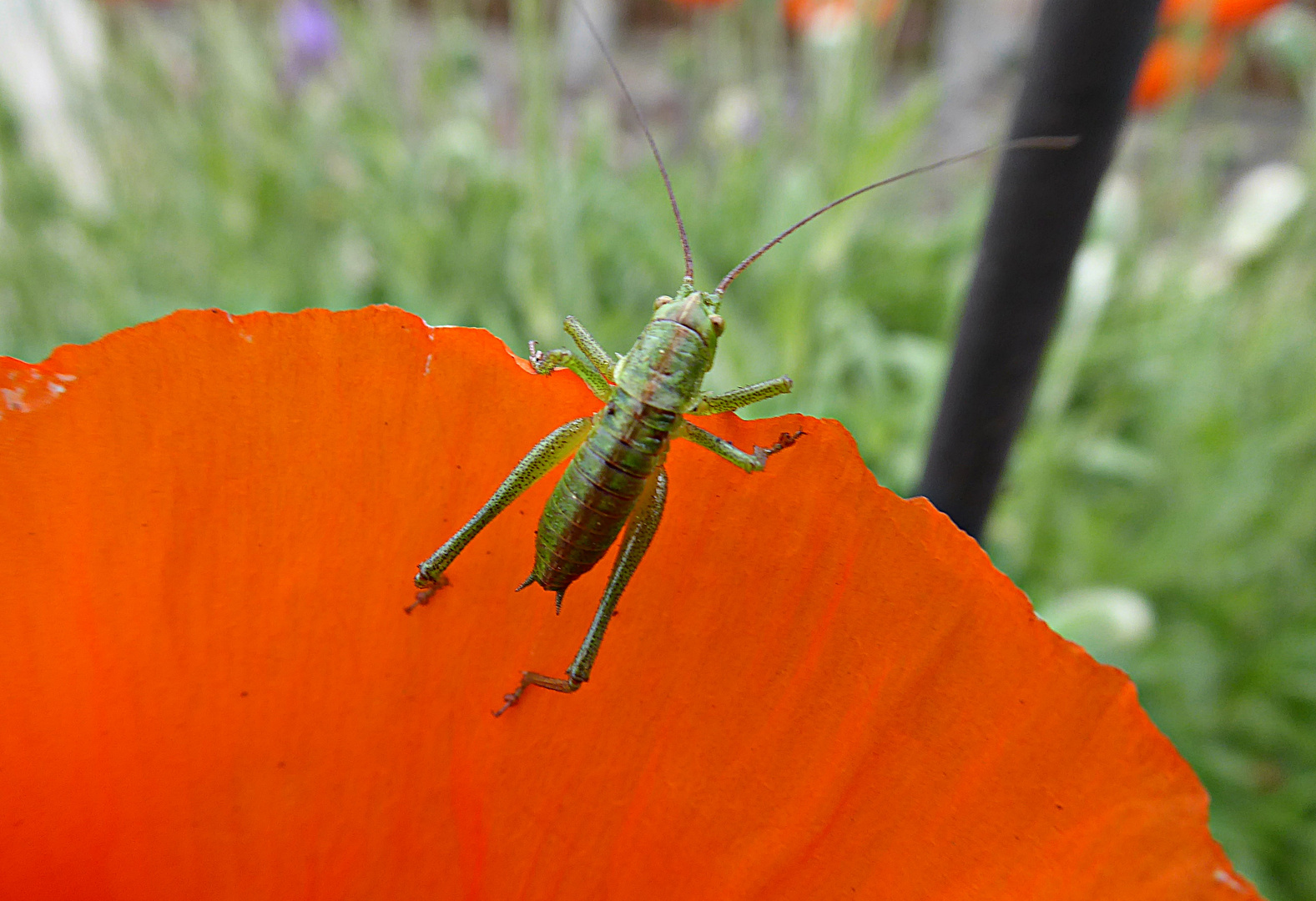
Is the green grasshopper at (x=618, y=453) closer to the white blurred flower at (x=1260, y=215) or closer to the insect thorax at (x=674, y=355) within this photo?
the insect thorax at (x=674, y=355)

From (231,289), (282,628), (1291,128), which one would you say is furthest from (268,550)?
(1291,128)

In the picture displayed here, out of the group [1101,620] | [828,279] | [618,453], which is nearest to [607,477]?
[618,453]

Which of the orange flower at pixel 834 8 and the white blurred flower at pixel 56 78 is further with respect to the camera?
the white blurred flower at pixel 56 78

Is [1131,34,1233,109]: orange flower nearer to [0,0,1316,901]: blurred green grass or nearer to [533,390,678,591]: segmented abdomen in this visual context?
[0,0,1316,901]: blurred green grass

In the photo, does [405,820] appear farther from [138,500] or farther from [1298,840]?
[1298,840]

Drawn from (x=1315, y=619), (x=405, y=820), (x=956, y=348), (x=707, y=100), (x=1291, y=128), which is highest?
(x=1291, y=128)

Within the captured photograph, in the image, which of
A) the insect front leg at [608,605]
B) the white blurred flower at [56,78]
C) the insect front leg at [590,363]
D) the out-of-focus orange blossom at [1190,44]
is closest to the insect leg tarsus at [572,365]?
the insect front leg at [590,363]

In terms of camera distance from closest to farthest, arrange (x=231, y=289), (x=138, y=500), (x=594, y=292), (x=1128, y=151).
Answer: (x=138, y=500) < (x=231, y=289) < (x=594, y=292) < (x=1128, y=151)
